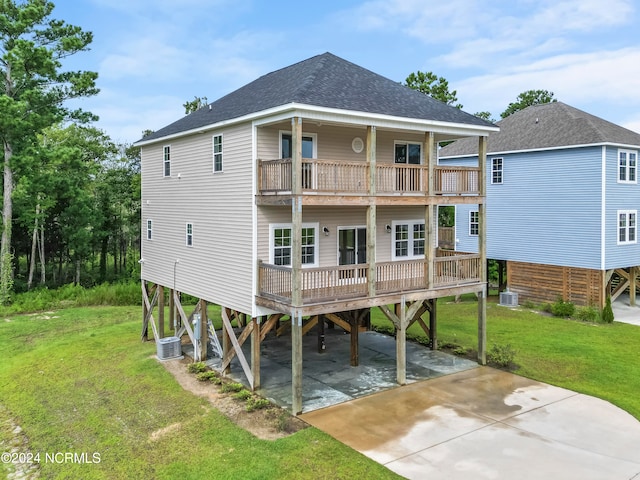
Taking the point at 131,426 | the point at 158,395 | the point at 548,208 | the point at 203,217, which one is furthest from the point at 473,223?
the point at 131,426

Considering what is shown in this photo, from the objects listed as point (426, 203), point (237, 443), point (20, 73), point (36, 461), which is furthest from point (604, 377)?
point (20, 73)

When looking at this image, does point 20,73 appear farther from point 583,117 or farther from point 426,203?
point 583,117

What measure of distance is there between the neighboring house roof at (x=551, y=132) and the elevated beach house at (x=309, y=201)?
10169 millimetres

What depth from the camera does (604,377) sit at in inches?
569

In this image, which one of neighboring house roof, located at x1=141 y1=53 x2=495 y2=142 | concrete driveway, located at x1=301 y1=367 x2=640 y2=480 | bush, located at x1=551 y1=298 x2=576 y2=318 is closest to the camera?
concrete driveway, located at x1=301 y1=367 x2=640 y2=480

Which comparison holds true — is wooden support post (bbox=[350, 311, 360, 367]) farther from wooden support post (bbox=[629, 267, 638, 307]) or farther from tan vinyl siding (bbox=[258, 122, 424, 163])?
wooden support post (bbox=[629, 267, 638, 307])

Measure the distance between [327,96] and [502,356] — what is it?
10.0 m

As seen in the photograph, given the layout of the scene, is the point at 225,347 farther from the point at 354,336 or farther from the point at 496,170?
the point at 496,170

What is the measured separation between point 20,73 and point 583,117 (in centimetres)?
3120

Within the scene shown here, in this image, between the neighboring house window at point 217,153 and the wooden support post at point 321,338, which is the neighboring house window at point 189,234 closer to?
the neighboring house window at point 217,153

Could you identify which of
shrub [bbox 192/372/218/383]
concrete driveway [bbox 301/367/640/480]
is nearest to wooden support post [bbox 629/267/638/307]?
concrete driveway [bbox 301/367/640/480]

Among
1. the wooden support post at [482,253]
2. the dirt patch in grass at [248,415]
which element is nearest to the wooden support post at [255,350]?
the dirt patch in grass at [248,415]

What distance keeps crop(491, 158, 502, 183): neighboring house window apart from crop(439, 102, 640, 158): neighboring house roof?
684 millimetres

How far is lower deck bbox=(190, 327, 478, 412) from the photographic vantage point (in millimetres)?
13484
